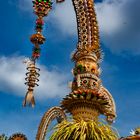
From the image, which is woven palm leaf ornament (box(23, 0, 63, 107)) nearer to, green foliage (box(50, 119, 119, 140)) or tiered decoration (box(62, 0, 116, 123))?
tiered decoration (box(62, 0, 116, 123))

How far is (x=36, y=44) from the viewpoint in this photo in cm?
2548

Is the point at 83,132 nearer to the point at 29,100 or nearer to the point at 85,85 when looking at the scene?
the point at 85,85

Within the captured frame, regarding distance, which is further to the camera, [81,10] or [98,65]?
[81,10]

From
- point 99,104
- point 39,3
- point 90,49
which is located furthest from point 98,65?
point 39,3

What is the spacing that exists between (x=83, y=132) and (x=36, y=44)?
10.8 meters

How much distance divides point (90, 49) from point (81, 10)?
12.7 feet

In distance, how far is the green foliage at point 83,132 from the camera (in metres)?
16.1

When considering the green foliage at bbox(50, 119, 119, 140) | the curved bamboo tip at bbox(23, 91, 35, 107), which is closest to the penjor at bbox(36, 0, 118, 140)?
the curved bamboo tip at bbox(23, 91, 35, 107)

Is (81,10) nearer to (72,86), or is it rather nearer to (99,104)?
(72,86)

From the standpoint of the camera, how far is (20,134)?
81.7ft

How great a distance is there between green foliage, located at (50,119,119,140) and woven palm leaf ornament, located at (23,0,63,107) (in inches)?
302

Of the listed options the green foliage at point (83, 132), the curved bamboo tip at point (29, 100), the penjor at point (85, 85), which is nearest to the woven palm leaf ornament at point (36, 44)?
the curved bamboo tip at point (29, 100)

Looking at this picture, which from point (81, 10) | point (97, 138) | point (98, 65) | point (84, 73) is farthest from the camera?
point (81, 10)

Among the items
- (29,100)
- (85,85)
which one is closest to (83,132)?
→ (85,85)
